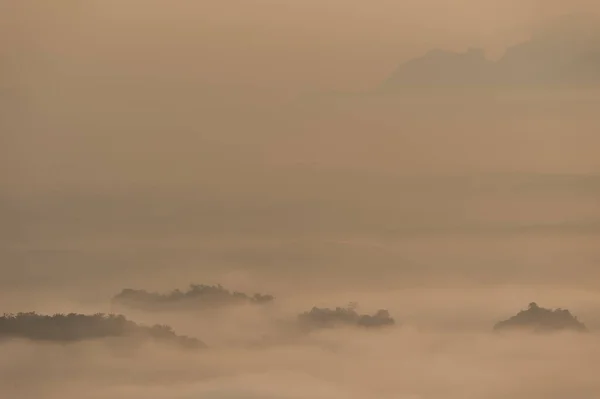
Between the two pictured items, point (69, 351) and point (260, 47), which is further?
point (260, 47)

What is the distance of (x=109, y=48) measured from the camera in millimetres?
1690

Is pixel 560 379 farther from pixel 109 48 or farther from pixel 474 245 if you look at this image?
pixel 109 48

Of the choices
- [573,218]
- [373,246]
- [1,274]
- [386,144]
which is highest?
[386,144]

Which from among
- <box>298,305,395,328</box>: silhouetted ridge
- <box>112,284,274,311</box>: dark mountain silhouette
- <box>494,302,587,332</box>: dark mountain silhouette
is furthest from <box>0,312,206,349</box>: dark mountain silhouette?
<box>494,302,587,332</box>: dark mountain silhouette

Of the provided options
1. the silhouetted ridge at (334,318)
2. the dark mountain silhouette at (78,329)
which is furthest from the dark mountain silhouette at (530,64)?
the dark mountain silhouette at (78,329)

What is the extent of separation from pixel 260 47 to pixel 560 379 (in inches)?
41.8

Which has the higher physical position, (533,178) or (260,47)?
(260,47)

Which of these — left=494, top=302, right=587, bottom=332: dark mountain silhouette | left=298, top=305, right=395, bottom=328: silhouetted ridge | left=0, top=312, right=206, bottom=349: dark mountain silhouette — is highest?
left=494, top=302, right=587, bottom=332: dark mountain silhouette

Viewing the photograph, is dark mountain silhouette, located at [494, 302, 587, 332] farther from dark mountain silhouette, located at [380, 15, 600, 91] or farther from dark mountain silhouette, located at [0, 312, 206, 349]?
dark mountain silhouette, located at [0, 312, 206, 349]

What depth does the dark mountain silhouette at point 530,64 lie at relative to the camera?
171 centimetres

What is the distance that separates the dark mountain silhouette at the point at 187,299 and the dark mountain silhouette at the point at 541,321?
0.58m

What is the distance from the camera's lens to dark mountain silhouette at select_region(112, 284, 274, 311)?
5.28 feet

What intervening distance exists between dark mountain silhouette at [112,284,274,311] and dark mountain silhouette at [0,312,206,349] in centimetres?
4

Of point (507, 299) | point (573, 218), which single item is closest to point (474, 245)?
point (507, 299)
